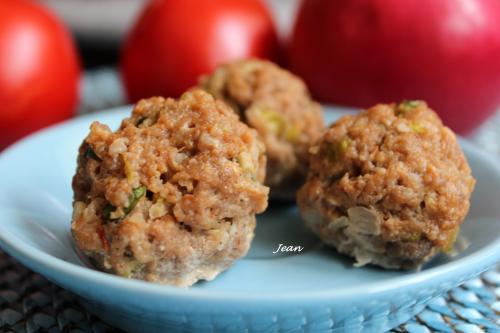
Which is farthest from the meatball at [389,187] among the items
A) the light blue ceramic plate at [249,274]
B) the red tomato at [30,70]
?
the red tomato at [30,70]

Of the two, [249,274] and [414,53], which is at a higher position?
[414,53]

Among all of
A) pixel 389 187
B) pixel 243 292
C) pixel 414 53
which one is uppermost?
pixel 414 53

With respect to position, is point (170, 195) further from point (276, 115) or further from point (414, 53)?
point (414, 53)

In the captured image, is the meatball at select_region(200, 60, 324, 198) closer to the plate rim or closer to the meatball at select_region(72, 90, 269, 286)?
the meatball at select_region(72, 90, 269, 286)

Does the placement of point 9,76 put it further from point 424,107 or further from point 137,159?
point 424,107

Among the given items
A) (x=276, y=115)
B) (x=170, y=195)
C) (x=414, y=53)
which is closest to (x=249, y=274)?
(x=170, y=195)
